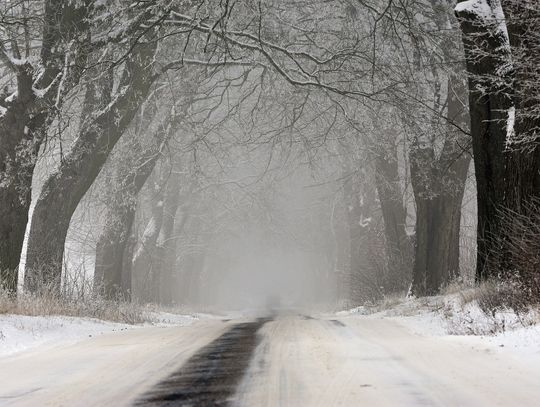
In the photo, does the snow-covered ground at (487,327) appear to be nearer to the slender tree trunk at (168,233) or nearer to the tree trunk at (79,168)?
the tree trunk at (79,168)

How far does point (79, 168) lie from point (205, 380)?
9859 millimetres

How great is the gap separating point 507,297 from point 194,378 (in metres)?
4.35

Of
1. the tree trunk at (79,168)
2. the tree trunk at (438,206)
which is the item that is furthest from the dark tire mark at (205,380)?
the tree trunk at (438,206)

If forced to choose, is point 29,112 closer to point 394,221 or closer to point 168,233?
point 394,221

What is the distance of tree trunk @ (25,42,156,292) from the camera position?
41.6 feet

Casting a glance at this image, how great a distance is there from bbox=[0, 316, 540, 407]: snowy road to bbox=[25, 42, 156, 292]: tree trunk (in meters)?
7.08

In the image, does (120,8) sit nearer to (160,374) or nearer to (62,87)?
(62,87)

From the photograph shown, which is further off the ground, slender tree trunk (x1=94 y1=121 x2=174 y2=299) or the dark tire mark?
slender tree trunk (x1=94 y1=121 x2=174 y2=299)

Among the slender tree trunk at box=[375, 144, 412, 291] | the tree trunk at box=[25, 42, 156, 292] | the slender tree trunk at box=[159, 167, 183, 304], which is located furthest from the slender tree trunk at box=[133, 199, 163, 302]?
the tree trunk at box=[25, 42, 156, 292]

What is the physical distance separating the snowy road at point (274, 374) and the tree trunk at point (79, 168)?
279 inches

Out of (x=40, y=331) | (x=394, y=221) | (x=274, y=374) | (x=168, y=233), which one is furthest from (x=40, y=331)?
(x=168, y=233)

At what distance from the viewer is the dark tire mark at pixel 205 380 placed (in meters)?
3.30

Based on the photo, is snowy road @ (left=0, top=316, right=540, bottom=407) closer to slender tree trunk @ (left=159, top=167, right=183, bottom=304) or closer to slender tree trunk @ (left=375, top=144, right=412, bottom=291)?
slender tree trunk @ (left=375, top=144, right=412, bottom=291)

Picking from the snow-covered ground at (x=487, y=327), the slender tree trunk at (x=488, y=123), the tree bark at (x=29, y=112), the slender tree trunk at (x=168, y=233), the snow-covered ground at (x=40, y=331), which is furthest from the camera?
the slender tree trunk at (x=168, y=233)
